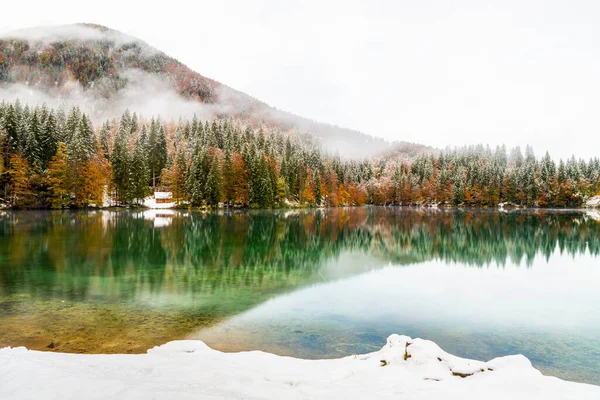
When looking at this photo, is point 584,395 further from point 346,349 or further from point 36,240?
point 36,240

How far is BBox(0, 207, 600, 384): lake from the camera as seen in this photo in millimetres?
9258

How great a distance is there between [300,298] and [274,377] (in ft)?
24.9

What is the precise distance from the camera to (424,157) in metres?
158

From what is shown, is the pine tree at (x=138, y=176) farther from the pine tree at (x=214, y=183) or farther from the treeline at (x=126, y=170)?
the pine tree at (x=214, y=183)

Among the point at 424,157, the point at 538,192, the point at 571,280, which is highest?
the point at 424,157

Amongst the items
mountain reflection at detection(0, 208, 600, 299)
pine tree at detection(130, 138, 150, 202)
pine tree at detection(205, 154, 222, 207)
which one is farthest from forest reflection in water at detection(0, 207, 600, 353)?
pine tree at detection(205, 154, 222, 207)

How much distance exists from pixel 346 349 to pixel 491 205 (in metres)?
132

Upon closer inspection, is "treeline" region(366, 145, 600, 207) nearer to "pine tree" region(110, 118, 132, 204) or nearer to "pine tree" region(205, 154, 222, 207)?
"pine tree" region(205, 154, 222, 207)

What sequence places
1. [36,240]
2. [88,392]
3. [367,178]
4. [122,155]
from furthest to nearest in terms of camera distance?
[367,178] → [122,155] → [36,240] → [88,392]

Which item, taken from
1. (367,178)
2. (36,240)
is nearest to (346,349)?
(36,240)

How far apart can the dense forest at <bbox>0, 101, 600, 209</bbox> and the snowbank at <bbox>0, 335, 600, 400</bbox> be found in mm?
65789


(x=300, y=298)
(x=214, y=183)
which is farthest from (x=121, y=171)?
(x=300, y=298)

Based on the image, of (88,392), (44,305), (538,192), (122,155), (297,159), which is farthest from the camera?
(538,192)

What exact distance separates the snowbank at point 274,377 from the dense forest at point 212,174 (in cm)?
6579
